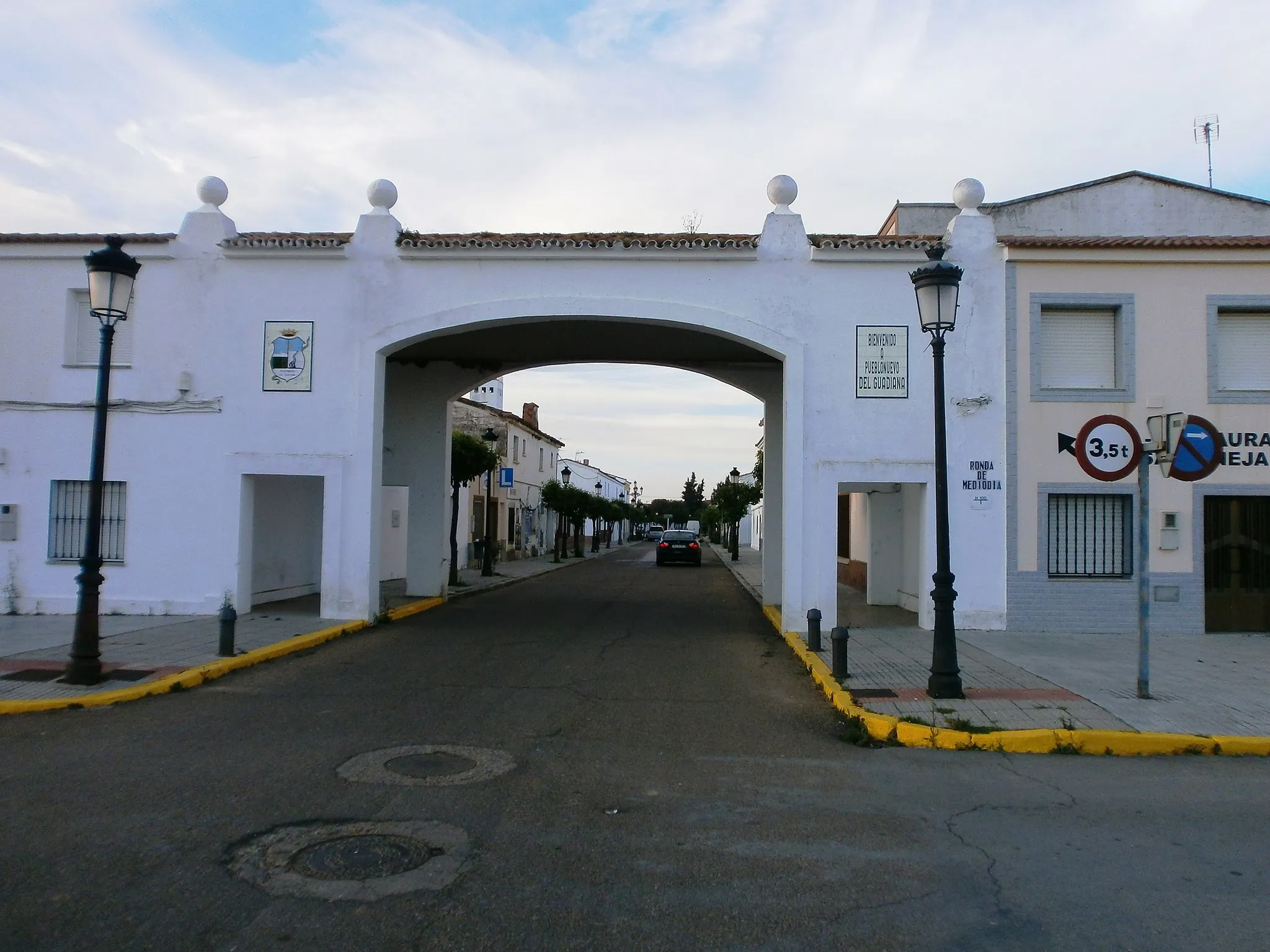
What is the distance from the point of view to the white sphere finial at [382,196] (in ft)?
48.3

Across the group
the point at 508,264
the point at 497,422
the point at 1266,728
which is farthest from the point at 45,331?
the point at 497,422

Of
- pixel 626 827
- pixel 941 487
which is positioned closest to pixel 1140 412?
pixel 941 487

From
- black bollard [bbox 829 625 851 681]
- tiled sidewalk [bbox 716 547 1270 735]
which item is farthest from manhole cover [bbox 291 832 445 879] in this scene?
black bollard [bbox 829 625 851 681]

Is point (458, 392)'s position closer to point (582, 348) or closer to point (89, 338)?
point (582, 348)

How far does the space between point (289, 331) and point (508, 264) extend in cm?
355

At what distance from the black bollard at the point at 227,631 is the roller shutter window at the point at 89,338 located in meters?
5.93

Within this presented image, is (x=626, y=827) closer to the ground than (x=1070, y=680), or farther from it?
closer to the ground

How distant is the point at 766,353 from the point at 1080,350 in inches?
181

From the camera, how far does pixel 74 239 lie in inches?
576

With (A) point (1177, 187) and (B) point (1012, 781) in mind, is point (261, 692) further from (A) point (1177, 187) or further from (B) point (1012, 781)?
(A) point (1177, 187)

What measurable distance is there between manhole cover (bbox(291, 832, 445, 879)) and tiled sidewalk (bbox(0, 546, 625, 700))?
210 inches

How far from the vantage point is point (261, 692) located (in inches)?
375

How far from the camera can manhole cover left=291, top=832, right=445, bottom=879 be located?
4.71 meters

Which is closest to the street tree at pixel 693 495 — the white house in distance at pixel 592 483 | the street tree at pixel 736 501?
the white house in distance at pixel 592 483
